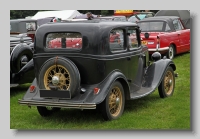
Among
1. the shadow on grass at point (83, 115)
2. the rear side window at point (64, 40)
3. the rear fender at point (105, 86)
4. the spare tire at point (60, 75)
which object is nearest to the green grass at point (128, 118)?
the shadow on grass at point (83, 115)

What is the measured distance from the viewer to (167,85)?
7.99 m

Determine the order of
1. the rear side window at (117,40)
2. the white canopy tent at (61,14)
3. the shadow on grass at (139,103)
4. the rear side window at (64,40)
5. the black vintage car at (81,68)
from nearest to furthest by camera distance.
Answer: the black vintage car at (81,68) → the rear side window at (64,40) → the rear side window at (117,40) → the shadow on grass at (139,103) → the white canopy tent at (61,14)

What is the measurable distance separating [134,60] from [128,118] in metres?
1.18

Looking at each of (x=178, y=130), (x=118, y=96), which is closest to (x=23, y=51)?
(x=118, y=96)

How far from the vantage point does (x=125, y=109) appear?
7023 millimetres

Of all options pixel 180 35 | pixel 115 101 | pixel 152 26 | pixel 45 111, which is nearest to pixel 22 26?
pixel 152 26

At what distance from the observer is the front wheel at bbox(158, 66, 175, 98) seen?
7754 mm

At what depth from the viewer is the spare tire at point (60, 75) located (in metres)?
5.87

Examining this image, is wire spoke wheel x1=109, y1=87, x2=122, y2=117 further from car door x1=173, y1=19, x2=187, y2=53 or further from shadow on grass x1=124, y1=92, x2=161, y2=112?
car door x1=173, y1=19, x2=187, y2=53

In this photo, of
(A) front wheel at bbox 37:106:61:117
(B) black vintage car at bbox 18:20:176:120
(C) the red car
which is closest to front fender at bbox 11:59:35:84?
(A) front wheel at bbox 37:106:61:117

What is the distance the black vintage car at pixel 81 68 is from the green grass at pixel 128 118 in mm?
220

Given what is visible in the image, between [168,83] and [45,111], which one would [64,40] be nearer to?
[45,111]

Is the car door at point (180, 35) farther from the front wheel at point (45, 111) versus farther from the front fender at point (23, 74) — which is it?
the front wheel at point (45, 111)

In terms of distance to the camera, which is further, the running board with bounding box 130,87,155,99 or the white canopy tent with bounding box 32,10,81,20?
the white canopy tent with bounding box 32,10,81,20
